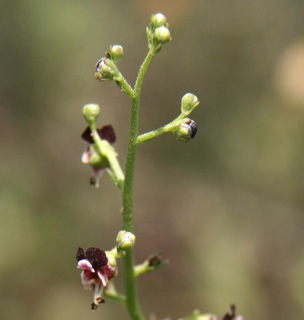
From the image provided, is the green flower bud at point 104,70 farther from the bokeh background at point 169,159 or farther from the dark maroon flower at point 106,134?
the bokeh background at point 169,159

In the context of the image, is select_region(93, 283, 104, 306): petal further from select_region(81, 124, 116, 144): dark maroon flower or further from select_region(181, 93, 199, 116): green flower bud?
select_region(181, 93, 199, 116): green flower bud

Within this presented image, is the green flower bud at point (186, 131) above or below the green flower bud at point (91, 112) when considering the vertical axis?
below

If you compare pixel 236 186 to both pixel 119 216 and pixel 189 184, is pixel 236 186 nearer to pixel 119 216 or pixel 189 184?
pixel 189 184

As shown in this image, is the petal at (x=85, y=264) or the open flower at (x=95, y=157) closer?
the petal at (x=85, y=264)

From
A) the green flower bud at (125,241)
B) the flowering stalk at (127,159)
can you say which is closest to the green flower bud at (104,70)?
the flowering stalk at (127,159)

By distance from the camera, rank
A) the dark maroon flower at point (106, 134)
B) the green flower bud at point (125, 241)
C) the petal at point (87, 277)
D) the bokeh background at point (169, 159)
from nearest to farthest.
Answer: the green flower bud at point (125, 241)
the petal at point (87, 277)
the dark maroon flower at point (106, 134)
the bokeh background at point (169, 159)

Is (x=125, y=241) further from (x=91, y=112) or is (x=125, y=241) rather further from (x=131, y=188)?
(x=91, y=112)

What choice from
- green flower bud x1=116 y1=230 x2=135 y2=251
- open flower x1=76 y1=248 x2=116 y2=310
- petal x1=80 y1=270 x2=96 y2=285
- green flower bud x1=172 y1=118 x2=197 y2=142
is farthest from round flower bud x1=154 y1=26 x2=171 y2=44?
petal x1=80 y1=270 x2=96 y2=285
